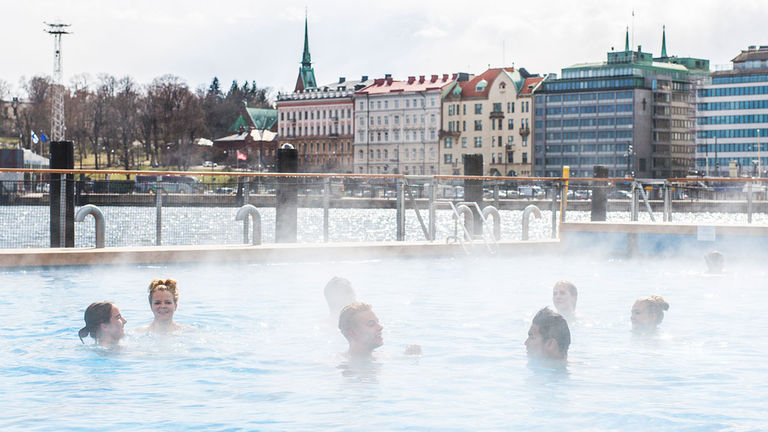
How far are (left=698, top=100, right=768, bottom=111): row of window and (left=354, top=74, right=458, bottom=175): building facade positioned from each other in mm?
36913

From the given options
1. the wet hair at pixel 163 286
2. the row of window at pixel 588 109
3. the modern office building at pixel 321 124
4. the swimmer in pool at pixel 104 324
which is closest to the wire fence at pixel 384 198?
the wet hair at pixel 163 286

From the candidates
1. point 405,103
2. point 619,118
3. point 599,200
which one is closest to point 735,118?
point 619,118

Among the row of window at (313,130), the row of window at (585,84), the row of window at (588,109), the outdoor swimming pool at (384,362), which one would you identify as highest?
the row of window at (585,84)

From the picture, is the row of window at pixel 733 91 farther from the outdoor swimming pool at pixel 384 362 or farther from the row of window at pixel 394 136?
the outdoor swimming pool at pixel 384 362

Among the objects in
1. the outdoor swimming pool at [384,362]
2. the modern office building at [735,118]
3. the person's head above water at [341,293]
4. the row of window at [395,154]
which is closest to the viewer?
the outdoor swimming pool at [384,362]

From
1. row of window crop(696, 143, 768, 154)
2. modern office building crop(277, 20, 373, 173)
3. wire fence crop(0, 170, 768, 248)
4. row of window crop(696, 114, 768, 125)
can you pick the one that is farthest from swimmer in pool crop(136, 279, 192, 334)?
modern office building crop(277, 20, 373, 173)

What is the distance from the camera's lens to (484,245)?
1989 cm

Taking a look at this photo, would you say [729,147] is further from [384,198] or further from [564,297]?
[564,297]

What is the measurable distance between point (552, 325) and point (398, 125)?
149489 millimetres

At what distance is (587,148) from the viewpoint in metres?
141

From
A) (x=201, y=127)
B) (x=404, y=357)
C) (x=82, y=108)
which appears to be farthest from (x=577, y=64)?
(x=404, y=357)

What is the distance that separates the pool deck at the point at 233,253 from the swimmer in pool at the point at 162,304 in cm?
667

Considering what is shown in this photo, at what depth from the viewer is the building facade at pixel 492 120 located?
5743 inches

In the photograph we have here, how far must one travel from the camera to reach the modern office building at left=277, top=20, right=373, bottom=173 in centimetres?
16425
